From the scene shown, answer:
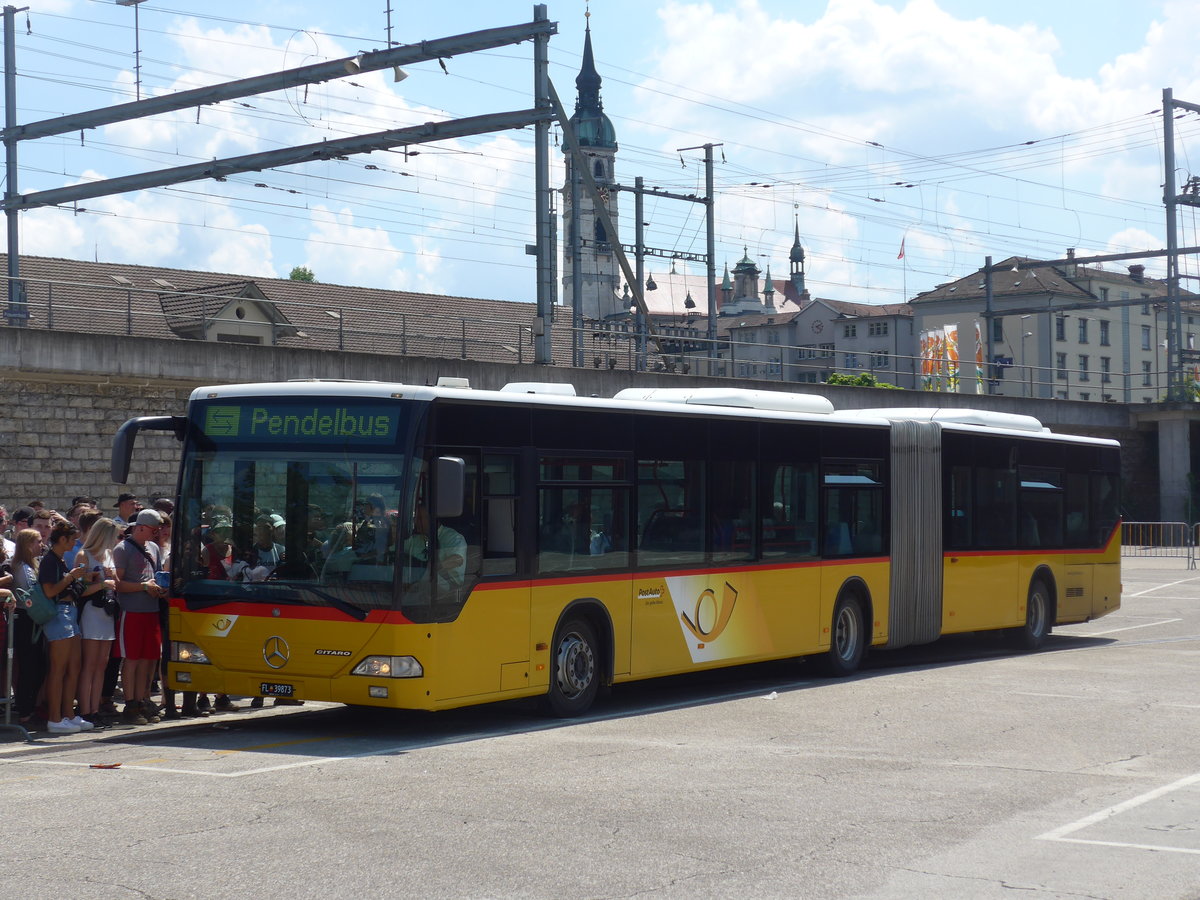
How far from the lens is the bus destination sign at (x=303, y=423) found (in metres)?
11.3

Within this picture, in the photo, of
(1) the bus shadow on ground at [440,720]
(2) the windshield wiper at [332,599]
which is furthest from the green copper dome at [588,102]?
(2) the windshield wiper at [332,599]

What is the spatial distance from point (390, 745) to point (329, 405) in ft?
8.27

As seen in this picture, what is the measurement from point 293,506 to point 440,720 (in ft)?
7.88

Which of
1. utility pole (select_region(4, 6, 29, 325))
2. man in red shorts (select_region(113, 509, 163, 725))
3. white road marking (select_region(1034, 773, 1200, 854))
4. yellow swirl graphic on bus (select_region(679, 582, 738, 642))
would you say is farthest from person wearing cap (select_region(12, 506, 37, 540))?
utility pole (select_region(4, 6, 29, 325))

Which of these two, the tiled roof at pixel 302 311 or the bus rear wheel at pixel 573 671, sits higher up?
the tiled roof at pixel 302 311

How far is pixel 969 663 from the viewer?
715 inches

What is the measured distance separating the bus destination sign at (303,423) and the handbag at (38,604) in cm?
169

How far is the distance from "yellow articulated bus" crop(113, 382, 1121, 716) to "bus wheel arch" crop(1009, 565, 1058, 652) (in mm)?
3369

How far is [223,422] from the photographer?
11.9 metres

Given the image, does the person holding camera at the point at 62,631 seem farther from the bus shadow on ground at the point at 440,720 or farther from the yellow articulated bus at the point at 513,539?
the yellow articulated bus at the point at 513,539

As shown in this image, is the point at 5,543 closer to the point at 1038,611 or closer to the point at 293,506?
the point at 293,506

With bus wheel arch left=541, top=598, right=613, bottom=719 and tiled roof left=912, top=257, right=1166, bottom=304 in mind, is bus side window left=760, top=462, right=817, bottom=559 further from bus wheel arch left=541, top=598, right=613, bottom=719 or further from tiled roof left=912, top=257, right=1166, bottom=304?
tiled roof left=912, top=257, right=1166, bottom=304

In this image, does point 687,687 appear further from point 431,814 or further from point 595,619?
point 431,814

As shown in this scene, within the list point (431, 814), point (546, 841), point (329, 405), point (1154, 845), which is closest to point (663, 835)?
point (546, 841)
